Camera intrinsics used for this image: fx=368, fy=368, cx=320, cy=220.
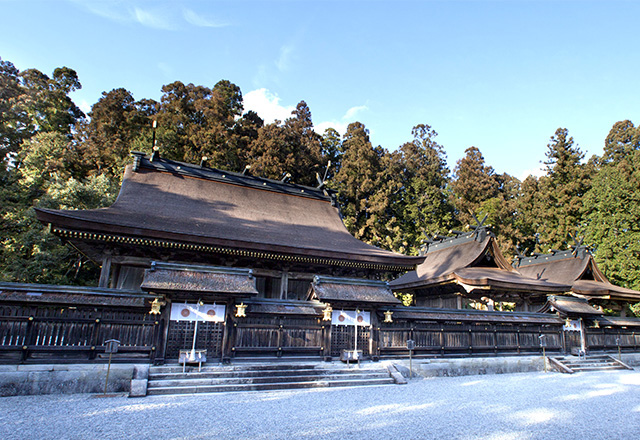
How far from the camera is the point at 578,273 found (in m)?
20.9

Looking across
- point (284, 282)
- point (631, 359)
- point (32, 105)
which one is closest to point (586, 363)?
point (631, 359)

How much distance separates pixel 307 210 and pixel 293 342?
28.7ft

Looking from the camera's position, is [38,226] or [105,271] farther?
[38,226]

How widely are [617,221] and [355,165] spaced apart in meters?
19.5

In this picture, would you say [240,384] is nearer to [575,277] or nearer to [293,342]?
[293,342]

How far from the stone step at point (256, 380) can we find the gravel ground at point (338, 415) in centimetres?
55

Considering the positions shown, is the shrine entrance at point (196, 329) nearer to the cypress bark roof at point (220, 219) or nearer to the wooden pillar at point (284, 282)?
the cypress bark roof at point (220, 219)

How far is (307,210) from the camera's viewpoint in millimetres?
18266

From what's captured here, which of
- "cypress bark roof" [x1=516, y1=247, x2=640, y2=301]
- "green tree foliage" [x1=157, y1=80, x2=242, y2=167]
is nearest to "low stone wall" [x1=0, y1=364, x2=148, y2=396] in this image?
"cypress bark roof" [x1=516, y1=247, x2=640, y2=301]

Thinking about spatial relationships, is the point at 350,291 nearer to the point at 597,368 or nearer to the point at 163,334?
the point at 163,334

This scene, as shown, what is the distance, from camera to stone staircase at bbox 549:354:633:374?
13475 millimetres

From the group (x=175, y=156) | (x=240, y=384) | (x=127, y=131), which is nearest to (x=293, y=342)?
(x=240, y=384)

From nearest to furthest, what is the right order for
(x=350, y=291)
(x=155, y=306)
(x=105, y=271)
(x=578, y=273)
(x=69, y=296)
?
1. (x=69, y=296)
2. (x=155, y=306)
3. (x=350, y=291)
4. (x=105, y=271)
5. (x=578, y=273)

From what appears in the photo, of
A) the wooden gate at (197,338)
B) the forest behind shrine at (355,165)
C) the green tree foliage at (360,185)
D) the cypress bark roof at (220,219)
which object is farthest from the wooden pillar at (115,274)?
the green tree foliage at (360,185)
